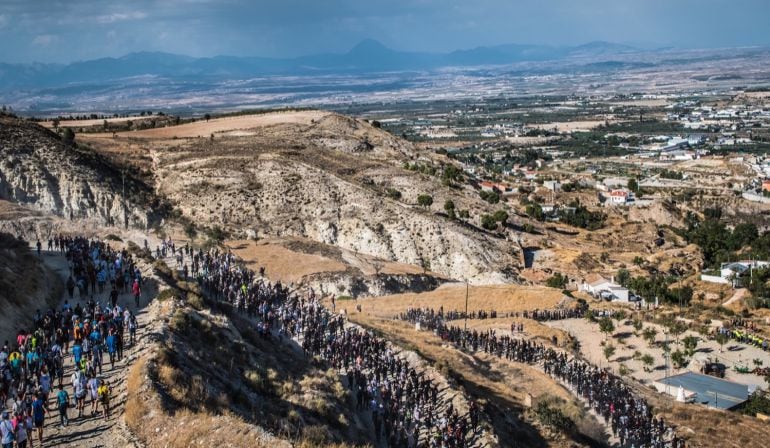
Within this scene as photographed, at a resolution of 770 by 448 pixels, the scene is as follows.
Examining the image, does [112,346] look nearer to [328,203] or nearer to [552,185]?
[328,203]

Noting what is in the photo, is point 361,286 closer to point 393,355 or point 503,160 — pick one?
point 393,355

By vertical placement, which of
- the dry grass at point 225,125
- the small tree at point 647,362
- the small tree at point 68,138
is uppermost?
the small tree at point 68,138

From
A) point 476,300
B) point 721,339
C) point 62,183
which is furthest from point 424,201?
point 721,339

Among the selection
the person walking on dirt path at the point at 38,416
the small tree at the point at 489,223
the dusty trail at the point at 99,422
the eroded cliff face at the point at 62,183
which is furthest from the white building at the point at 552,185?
the person walking on dirt path at the point at 38,416

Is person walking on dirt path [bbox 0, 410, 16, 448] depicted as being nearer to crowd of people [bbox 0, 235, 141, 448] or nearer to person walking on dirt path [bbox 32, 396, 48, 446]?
crowd of people [bbox 0, 235, 141, 448]

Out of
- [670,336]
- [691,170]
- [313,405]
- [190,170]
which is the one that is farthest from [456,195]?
[691,170]

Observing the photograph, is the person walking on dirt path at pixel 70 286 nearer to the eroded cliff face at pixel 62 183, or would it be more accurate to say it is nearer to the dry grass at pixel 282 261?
the dry grass at pixel 282 261
